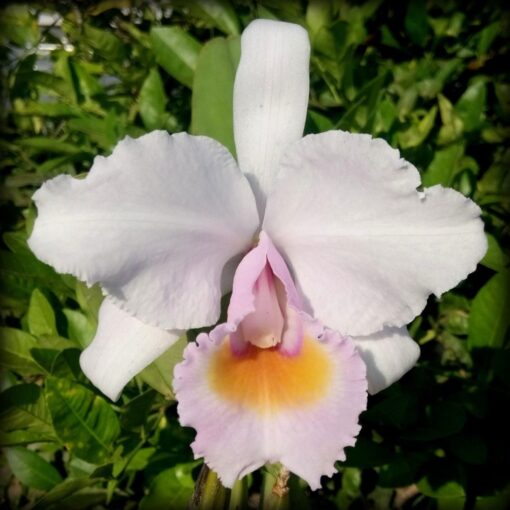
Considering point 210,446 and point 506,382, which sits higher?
point 210,446

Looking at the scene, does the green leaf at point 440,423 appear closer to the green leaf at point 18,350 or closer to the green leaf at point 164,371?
the green leaf at point 164,371

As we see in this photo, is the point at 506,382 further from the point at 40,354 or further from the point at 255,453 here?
the point at 40,354

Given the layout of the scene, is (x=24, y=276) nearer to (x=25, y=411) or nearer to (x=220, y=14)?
(x=25, y=411)

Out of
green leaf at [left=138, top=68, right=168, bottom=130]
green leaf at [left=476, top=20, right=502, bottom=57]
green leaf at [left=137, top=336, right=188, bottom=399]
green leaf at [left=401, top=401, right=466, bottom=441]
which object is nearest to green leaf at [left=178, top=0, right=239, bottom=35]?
green leaf at [left=138, top=68, right=168, bottom=130]

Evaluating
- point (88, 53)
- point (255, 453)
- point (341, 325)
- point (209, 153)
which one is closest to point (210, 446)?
point (255, 453)

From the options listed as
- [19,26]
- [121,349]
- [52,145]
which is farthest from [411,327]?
[19,26]

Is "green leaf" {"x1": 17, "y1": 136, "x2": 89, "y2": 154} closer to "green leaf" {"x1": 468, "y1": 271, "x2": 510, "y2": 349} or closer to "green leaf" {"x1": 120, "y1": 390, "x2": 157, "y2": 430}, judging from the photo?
"green leaf" {"x1": 120, "y1": 390, "x2": 157, "y2": 430}

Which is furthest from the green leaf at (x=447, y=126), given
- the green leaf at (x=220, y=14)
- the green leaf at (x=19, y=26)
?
the green leaf at (x=19, y=26)
